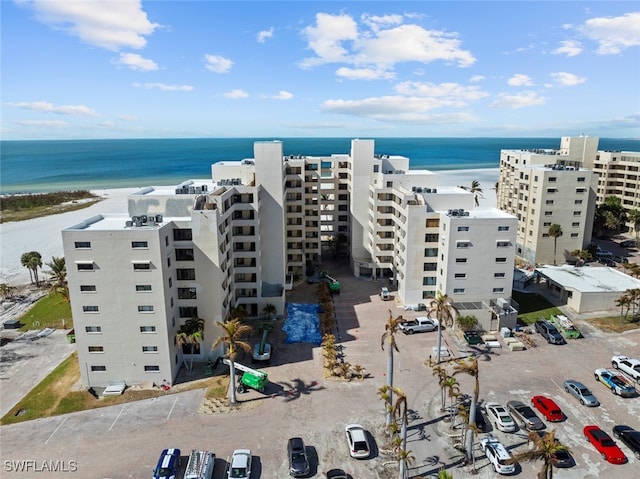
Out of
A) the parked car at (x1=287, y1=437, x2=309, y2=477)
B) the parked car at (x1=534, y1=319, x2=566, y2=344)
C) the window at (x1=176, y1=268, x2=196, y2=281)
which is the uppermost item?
the window at (x1=176, y1=268, x2=196, y2=281)

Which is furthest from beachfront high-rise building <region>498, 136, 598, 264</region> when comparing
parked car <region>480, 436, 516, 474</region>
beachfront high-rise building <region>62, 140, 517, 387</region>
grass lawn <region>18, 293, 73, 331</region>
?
grass lawn <region>18, 293, 73, 331</region>

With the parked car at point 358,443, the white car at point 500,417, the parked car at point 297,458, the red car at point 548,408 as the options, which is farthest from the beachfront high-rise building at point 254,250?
the parked car at point 358,443

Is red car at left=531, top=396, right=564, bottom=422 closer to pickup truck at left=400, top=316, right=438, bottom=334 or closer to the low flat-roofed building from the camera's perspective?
pickup truck at left=400, top=316, right=438, bottom=334

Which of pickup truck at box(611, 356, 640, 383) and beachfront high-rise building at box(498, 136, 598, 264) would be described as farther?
beachfront high-rise building at box(498, 136, 598, 264)

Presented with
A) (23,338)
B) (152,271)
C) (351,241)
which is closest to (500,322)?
(351,241)

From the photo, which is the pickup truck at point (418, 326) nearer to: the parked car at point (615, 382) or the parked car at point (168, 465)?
the parked car at point (615, 382)

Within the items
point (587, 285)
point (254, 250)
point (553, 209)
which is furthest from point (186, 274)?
point (553, 209)
